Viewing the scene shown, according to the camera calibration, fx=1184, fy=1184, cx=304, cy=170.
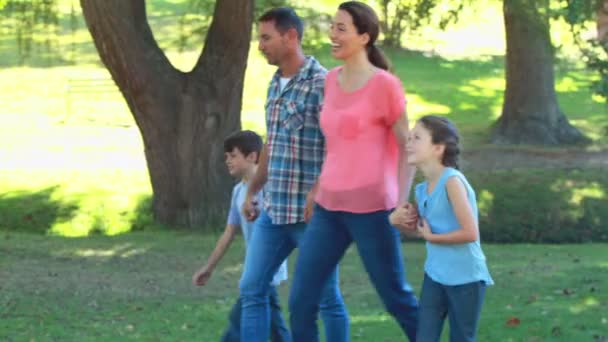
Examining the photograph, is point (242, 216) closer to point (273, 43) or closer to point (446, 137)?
point (273, 43)

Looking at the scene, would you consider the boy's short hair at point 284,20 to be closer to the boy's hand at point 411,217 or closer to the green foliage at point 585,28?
the boy's hand at point 411,217

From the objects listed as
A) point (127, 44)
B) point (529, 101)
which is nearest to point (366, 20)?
point (127, 44)

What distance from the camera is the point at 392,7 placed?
59.9 feet

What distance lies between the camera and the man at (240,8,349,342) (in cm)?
594

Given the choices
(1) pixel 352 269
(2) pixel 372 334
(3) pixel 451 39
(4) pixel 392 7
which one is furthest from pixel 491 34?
(2) pixel 372 334

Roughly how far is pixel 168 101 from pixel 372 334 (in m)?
8.19

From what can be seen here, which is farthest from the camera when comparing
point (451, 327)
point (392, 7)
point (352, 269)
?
point (392, 7)

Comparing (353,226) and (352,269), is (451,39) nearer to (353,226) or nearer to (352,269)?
(352,269)

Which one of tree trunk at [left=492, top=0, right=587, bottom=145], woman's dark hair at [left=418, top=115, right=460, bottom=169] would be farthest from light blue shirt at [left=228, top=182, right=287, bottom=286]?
tree trunk at [left=492, top=0, right=587, bottom=145]

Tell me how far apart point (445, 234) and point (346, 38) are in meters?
1.19

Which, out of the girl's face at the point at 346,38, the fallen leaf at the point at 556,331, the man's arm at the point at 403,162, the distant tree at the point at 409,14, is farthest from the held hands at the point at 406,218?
the distant tree at the point at 409,14

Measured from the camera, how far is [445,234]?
508 centimetres

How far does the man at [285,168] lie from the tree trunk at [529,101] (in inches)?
715

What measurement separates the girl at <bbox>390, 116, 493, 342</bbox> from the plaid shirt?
0.76m
